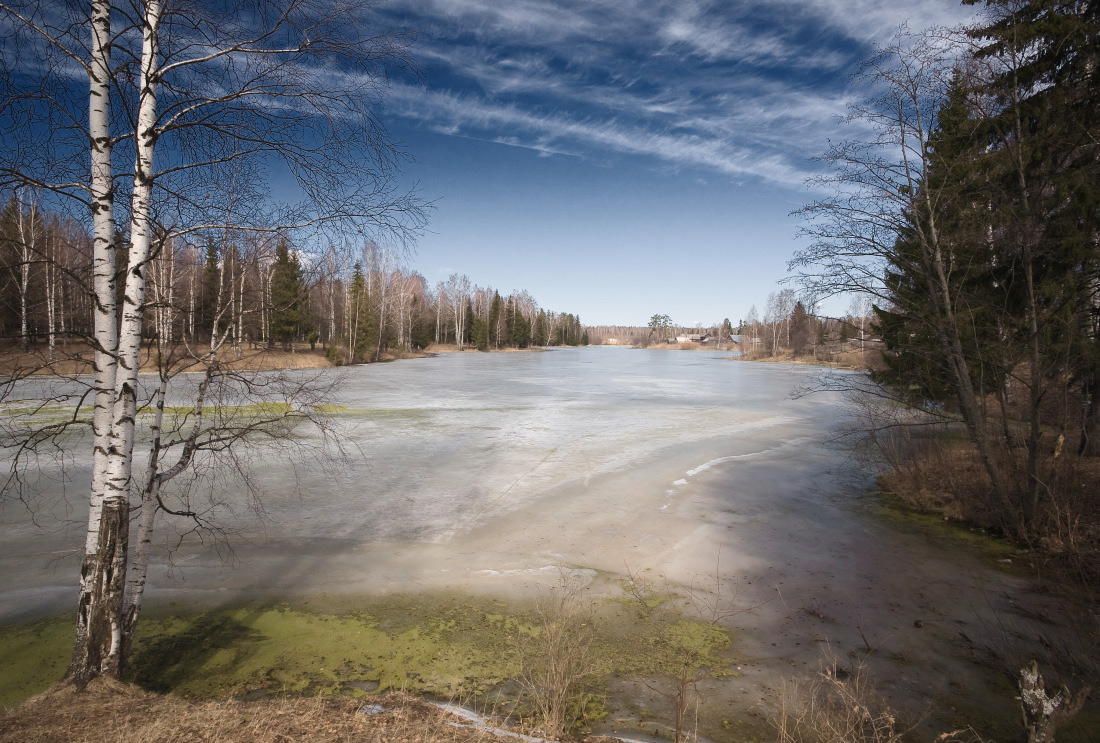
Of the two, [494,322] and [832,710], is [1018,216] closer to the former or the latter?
[832,710]

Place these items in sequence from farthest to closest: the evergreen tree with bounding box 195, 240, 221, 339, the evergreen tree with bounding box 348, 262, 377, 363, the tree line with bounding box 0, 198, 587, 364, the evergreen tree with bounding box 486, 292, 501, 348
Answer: the evergreen tree with bounding box 486, 292, 501, 348, the evergreen tree with bounding box 348, 262, 377, 363, the evergreen tree with bounding box 195, 240, 221, 339, the tree line with bounding box 0, 198, 587, 364

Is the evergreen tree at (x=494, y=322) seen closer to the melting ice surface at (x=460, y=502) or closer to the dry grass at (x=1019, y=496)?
the melting ice surface at (x=460, y=502)

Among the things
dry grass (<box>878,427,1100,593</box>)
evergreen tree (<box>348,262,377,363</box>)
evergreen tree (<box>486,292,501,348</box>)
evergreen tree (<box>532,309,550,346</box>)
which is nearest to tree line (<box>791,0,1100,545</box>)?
dry grass (<box>878,427,1100,593</box>)

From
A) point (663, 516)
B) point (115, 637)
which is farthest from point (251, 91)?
point (663, 516)

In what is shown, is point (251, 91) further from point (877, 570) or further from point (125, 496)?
point (877, 570)

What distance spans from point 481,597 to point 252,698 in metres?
2.37

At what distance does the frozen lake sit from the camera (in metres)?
5.61

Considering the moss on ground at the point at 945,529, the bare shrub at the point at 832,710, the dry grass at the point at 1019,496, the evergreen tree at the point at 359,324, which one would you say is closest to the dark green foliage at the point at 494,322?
the evergreen tree at the point at 359,324

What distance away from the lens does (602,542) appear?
766 centimetres

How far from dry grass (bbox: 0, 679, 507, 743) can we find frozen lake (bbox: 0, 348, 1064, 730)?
8.04ft

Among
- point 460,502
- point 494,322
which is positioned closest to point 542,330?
point 494,322

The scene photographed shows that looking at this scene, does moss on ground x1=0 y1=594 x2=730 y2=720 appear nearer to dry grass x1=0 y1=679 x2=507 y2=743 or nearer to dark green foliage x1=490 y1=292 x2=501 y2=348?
dry grass x1=0 y1=679 x2=507 y2=743

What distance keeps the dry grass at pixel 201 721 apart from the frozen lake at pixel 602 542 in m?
2.45

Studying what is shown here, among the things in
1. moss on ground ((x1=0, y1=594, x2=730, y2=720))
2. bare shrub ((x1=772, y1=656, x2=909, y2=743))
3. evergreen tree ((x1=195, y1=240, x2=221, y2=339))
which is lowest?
moss on ground ((x1=0, y1=594, x2=730, y2=720))
